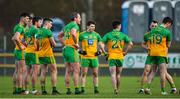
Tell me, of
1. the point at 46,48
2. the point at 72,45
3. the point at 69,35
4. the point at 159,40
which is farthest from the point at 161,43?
the point at 46,48

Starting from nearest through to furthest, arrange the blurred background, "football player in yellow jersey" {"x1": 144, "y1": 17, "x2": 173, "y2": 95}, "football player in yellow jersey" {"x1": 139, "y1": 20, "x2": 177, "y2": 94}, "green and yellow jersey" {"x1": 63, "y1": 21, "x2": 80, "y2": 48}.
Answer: "football player in yellow jersey" {"x1": 144, "y1": 17, "x2": 173, "y2": 95}
"green and yellow jersey" {"x1": 63, "y1": 21, "x2": 80, "y2": 48}
"football player in yellow jersey" {"x1": 139, "y1": 20, "x2": 177, "y2": 94}
the blurred background

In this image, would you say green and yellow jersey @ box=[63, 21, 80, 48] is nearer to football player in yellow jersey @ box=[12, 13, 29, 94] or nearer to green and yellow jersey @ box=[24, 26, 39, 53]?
green and yellow jersey @ box=[24, 26, 39, 53]

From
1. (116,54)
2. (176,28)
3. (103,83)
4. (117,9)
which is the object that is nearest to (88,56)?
(116,54)

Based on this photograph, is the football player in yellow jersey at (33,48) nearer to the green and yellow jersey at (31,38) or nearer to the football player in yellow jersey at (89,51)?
the green and yellow jersey at (31,38)

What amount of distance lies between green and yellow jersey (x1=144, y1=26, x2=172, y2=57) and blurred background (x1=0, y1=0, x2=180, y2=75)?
53.9 ft

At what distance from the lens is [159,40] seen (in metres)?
31.6

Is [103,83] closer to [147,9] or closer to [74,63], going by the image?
[74,63]

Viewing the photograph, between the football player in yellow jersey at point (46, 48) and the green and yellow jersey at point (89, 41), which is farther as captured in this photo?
the green and yellow jersey at point (89, 41)

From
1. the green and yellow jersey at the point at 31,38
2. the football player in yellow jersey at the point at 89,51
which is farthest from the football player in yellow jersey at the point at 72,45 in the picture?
the green and yellow jersey at the point at 31,38

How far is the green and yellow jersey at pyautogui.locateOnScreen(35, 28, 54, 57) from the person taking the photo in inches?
1247

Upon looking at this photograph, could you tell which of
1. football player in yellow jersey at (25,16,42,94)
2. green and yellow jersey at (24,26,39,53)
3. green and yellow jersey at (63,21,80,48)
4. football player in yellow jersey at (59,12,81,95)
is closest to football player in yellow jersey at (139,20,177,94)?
football player in yellow jersey at (59,12,81,95)

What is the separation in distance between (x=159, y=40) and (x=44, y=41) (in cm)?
353

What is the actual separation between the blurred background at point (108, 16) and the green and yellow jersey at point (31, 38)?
650 inches

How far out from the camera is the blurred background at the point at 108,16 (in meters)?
48.9
